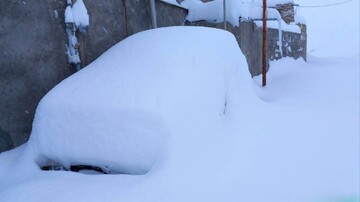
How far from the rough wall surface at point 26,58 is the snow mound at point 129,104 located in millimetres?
885

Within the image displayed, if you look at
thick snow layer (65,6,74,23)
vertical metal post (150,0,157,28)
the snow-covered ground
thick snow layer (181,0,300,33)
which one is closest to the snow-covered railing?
thick snow layer (65,6,74,23)

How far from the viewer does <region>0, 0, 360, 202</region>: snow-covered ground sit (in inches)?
96.7

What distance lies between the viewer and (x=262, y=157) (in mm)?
3281

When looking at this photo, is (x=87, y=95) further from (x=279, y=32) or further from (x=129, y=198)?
(x=279, y=32)

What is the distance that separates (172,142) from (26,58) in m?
2.52

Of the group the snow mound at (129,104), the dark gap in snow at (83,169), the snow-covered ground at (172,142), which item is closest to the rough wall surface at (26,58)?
the snow-covered ground at (172,142)

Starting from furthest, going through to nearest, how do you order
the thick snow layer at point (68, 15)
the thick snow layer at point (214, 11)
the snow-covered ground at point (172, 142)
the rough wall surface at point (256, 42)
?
1. the rough wall surface at point (256, 42)
2. the thick snow layer at point (214, 11)
3. the thick snow layer at point (68, 15)
4. the snow-covered ground at point (172, 142)

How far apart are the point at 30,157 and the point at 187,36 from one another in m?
2.21

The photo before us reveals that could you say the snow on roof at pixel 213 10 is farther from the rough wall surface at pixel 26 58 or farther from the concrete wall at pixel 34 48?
the rough wall surface at pixel 26 58

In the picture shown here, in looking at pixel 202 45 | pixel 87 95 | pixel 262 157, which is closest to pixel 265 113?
pixel 262 157

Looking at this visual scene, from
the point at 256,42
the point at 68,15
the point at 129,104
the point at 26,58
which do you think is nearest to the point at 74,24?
the point at 68,15

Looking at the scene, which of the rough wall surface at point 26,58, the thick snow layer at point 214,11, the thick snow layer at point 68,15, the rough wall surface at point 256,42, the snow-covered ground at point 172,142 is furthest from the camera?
the rough wall surface at point 256,42

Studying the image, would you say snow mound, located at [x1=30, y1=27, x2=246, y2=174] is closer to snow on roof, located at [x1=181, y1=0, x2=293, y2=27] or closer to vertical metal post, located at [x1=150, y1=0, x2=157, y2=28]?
vertical metal post, located at [x1=150, y1=0, x2=157, y2=28]

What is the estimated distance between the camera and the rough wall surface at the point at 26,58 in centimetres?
357
